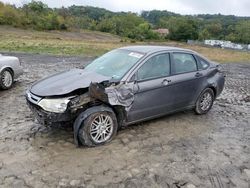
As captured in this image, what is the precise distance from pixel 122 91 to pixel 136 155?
108 centimetres

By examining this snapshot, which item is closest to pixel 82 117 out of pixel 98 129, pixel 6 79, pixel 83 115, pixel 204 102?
pixel 83 115

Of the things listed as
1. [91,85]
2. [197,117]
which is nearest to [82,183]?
[91,85]

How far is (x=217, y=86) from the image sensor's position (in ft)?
23.7

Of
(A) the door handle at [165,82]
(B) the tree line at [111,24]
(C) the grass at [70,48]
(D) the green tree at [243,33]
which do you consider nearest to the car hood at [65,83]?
(A) the door handle at [165,82]

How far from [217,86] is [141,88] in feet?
7.90

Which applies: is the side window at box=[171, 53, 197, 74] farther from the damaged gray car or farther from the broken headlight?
the broken headlight

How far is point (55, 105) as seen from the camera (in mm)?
4965

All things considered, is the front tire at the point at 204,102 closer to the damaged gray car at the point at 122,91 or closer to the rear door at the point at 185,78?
the damaged gray car at the point at 122,91

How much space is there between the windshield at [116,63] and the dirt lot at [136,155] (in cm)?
109

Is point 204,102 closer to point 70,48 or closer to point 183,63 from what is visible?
point 183,63

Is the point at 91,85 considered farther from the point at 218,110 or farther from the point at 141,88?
the point at 218,110

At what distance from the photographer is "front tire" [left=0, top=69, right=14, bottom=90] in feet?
27.9

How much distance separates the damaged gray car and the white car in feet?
10.8

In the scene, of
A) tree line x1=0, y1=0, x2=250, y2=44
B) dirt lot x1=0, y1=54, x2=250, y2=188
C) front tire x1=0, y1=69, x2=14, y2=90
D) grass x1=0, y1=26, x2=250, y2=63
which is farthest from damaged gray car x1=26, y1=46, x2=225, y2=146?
tree line x1=0, y1=0, x2=250, y2=44
